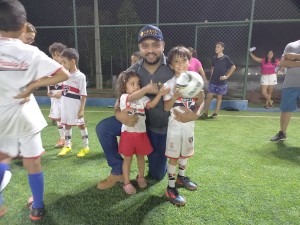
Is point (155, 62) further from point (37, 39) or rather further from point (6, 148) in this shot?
point (37, 39)

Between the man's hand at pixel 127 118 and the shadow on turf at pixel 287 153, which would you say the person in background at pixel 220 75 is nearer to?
the shadow on turf at pixel 287 153

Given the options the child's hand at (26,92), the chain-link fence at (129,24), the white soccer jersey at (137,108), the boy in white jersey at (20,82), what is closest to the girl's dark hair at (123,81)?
the white soccer jersey at (137,108)

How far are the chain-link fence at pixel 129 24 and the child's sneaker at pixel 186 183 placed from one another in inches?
229

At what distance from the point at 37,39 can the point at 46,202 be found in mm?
10359

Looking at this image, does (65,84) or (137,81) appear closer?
(137,81)

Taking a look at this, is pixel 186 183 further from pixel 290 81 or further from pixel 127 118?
pixel 290 81

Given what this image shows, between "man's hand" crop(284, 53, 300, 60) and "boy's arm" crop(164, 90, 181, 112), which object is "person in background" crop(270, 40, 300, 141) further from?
"boy's arm" crop(164, 90, 181, 112)

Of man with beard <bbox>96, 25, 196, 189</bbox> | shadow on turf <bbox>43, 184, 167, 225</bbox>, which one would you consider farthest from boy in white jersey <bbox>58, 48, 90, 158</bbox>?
shadow on turf <bbox>43, 184, 167, 225</bbox>

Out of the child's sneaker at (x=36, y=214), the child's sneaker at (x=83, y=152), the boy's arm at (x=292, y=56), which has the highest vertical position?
the boy's arm at (x=292, y=56)

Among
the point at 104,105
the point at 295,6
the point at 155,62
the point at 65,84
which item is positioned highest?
the point at 295,6

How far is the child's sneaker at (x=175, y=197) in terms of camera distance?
2660mm

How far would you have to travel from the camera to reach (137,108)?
2.82 m

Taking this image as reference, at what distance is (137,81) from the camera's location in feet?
9.20

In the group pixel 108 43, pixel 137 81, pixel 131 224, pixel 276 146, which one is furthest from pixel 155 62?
pixel 108 43
